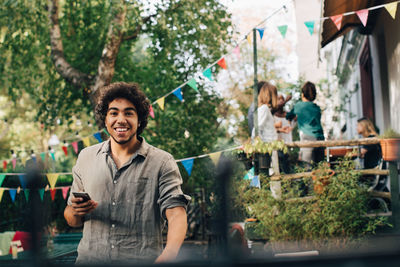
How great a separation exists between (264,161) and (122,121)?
3.66 metres

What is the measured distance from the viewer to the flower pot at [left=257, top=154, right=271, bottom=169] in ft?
20.4

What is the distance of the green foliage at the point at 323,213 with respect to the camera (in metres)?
5.48

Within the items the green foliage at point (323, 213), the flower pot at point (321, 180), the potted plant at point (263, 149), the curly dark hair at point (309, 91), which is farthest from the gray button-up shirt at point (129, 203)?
the curly dark hair at point (309, 91)

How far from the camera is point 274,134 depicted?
6.46m

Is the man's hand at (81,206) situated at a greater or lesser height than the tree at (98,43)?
lesser

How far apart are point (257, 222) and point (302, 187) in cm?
71

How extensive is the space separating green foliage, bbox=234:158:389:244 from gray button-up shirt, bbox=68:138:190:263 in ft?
10.2

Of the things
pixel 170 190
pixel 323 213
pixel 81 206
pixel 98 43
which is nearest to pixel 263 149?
pixel 323 213

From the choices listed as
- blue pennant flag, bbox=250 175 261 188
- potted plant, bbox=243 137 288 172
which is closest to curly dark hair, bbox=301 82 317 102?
potted plant, bbox=243 137 288 172

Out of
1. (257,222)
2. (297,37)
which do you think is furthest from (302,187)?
(297,37)

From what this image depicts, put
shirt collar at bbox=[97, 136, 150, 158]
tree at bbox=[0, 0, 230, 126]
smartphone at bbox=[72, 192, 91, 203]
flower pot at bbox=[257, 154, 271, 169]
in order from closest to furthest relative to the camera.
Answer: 1. smartphone at bbox=[72, 192, 91, 203]
2. shirt collar at bbox=[97, 136, 150, 158]
3. flower pot at bbox=[257, 154, 271, 169]
4. tree at bbox=[0, 0, 230, 126]

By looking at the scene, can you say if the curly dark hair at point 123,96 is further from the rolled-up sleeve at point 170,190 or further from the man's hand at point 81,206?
the man's hand at point 81,206

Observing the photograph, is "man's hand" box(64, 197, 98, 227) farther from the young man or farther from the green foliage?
the green foliage

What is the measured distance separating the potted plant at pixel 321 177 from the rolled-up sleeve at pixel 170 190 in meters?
3.25
